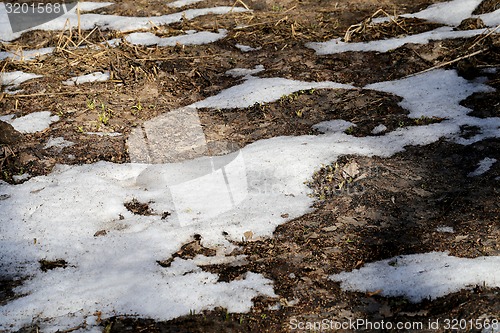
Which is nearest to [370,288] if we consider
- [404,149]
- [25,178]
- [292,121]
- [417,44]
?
[404,149]

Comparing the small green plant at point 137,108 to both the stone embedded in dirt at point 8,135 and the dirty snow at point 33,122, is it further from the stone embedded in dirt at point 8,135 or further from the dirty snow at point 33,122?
the stone embedded in dirt at point 8,135

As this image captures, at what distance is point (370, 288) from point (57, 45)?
23.7 feet

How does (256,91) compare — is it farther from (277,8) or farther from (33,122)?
(277,8)

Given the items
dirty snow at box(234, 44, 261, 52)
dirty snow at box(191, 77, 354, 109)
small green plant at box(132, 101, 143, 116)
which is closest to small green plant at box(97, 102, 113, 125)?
small green plant at box(132, 101, 143, 116)

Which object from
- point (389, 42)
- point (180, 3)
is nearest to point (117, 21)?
point (180, 3)

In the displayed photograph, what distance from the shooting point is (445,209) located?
A: 16.5 feet

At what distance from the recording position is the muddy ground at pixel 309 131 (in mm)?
4043

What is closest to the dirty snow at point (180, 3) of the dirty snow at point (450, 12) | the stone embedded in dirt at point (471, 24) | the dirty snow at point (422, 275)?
the dirty snow at point (450, 12)

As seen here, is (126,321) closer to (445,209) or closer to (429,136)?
(445,209)

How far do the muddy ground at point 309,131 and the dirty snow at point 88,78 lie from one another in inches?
5.1

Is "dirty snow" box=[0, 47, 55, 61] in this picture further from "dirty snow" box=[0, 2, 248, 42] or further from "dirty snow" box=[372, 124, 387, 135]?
"dirty snow" box=[372, 124, 387, 135]

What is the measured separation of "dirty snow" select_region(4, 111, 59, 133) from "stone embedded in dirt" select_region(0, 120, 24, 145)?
0.20m

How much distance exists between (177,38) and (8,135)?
4.04m

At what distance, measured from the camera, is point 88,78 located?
812 centimetres
